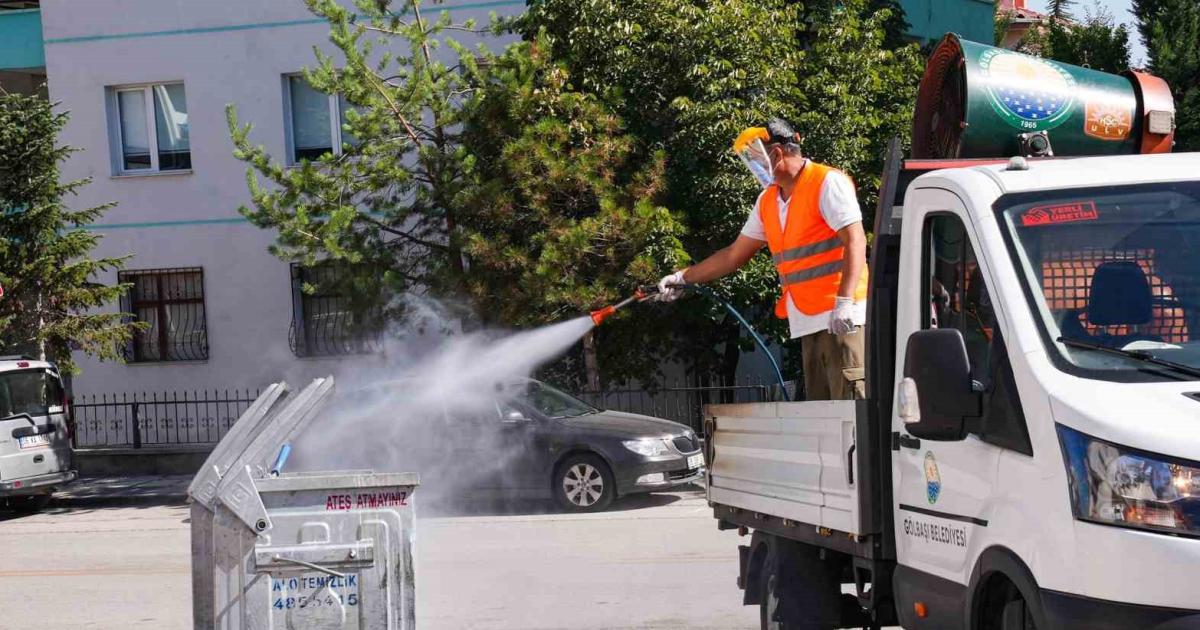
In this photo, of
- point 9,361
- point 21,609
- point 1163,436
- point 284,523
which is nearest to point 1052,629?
point 1163,436

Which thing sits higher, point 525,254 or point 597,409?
point 525,254

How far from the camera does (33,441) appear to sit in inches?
642

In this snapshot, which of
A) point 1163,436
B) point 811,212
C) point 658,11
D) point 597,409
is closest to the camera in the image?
point 1163,436

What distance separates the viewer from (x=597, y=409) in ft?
49.7

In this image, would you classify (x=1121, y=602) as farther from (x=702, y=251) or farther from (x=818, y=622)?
(x=702, y=251)

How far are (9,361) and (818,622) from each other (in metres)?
13.1

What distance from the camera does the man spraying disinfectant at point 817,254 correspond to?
5.87 metres

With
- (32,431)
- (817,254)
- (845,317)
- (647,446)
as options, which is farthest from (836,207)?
(32,431)

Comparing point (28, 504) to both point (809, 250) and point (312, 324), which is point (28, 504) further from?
point (809, 250)

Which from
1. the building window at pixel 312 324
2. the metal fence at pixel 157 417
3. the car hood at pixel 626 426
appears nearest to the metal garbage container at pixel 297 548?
the car hood at pixel 626 426

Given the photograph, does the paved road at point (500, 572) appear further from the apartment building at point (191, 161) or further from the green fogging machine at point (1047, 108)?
the apartment building at point (191, 161)

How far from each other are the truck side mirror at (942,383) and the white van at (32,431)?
14034 millimetres

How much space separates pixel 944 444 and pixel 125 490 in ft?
52.5

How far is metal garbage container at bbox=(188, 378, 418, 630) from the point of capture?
4762 millimetres
